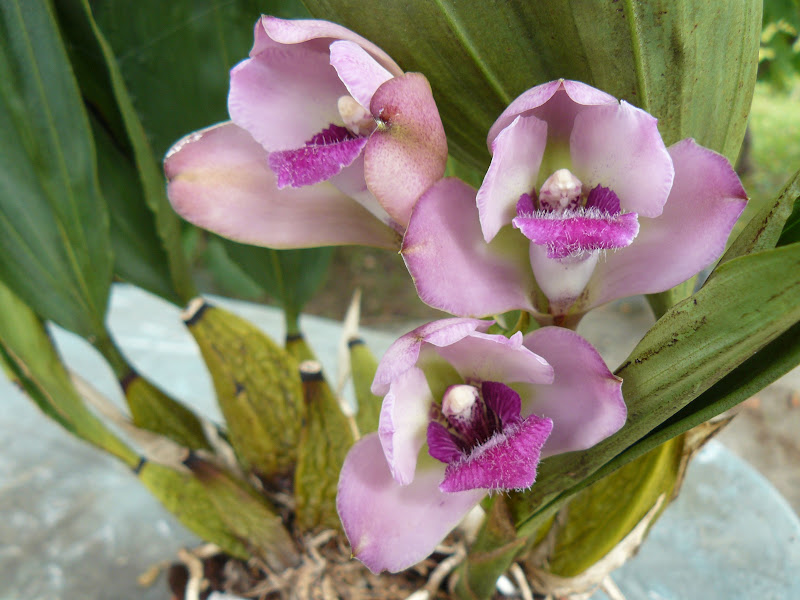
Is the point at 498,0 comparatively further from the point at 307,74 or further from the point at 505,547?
the point at 505,547

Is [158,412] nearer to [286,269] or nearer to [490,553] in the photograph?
[286,269]

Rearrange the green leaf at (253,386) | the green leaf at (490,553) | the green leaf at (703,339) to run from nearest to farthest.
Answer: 1. the green leaf at (703,339)
2. the green leaf at (490,553)
3. the green leaf at (253,386)

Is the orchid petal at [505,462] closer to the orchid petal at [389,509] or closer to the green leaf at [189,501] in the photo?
the orchid petal at [389,509]

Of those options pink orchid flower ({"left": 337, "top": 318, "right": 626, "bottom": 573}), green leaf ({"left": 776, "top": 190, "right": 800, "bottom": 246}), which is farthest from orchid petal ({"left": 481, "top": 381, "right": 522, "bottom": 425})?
green leaf ({"left": 776, "top": 190, "right": 800, "bottom": 246})

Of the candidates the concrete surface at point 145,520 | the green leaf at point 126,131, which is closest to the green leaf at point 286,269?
the green leaf at point 126,131

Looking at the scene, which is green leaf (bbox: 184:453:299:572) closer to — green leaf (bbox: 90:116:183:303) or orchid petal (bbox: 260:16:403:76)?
green leaf (bbox: 90:116:183:303)

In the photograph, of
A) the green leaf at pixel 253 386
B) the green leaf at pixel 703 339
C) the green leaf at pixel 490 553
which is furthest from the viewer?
the green leaf at pixel 253 386
